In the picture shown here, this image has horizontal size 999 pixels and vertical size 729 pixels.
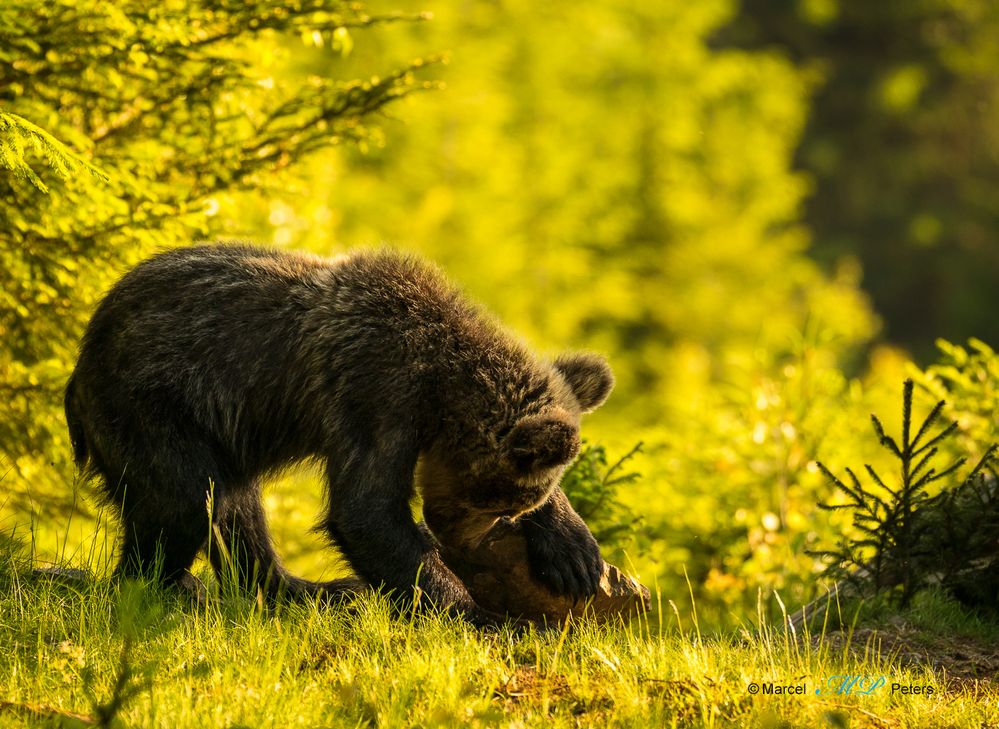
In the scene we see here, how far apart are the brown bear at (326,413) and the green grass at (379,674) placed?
0.47 metres

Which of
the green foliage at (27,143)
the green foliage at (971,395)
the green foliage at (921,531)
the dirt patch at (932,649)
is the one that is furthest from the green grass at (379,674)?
the green foliage at (971,395)

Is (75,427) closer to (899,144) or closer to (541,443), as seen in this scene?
(541,443)

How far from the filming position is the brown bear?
5824mm

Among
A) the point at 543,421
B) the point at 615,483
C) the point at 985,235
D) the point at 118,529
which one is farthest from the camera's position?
the point at 985,235

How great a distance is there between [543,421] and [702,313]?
71.8ft

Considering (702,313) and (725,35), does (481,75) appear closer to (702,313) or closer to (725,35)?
(702,313)

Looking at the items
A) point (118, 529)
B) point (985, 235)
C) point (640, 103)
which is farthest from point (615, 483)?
point (985, 235)

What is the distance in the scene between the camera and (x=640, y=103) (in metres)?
28.4

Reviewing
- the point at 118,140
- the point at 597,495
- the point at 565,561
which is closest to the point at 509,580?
the point at 565,561

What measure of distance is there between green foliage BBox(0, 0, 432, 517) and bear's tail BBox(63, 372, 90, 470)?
86 centimetres

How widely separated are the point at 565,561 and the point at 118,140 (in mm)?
4005

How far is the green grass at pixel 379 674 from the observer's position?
4320 millimetres
